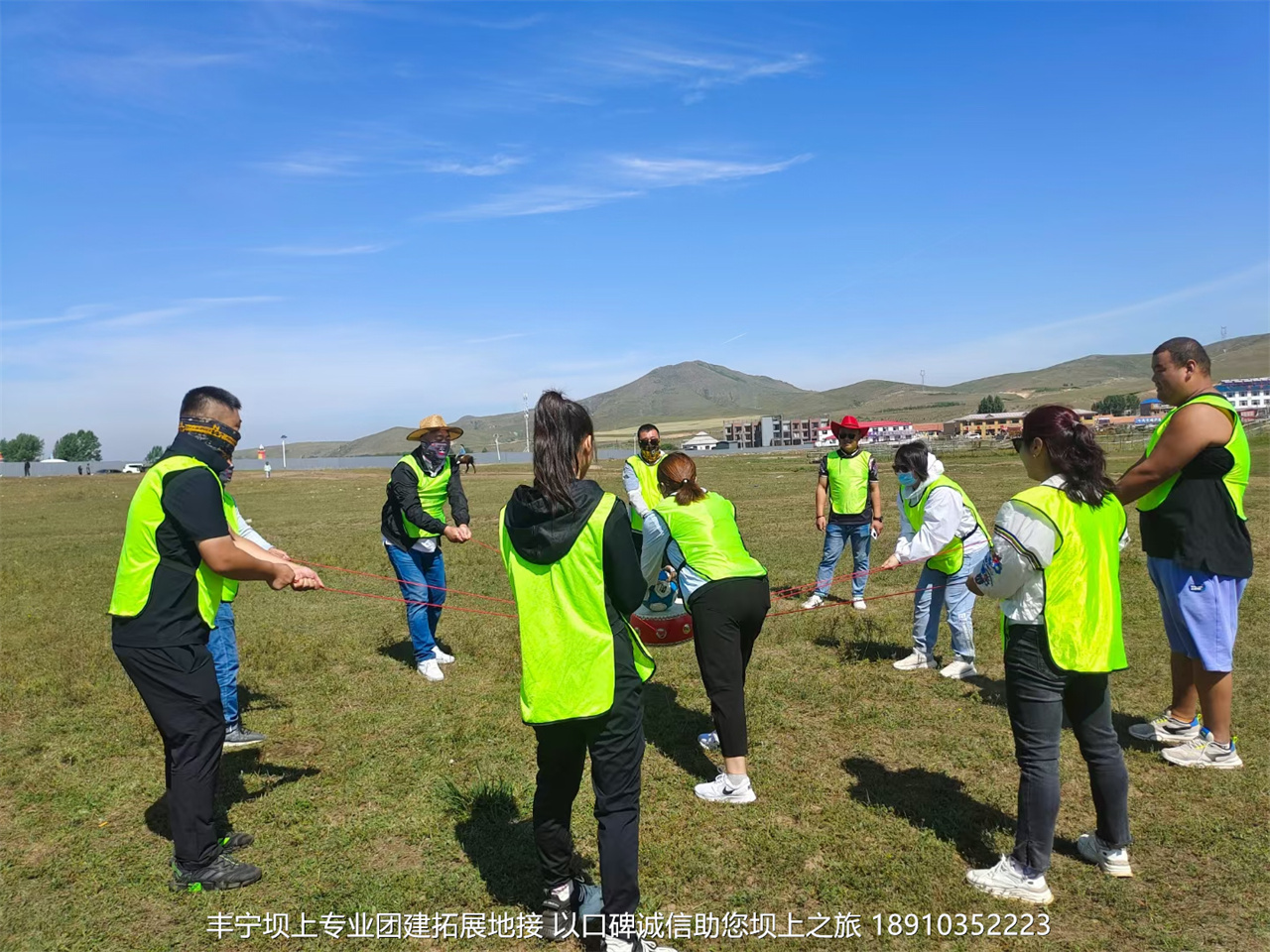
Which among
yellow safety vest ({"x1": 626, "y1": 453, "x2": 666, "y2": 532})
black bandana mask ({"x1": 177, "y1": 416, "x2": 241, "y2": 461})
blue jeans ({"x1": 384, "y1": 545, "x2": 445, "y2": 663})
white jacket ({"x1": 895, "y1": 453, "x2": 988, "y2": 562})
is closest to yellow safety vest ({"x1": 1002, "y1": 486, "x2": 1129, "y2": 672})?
white jacket ({"x1": 895, "y1": 453, "x2": 988, "y2": 562})

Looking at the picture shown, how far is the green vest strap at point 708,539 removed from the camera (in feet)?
15.7

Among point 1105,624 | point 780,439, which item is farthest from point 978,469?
point 780,439

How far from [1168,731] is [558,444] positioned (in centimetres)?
519

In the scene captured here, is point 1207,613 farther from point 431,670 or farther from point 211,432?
point 431,670

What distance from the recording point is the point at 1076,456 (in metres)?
3.67

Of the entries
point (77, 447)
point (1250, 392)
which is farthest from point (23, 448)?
point (1250, 392)

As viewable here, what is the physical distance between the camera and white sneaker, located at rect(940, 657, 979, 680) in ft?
23.3

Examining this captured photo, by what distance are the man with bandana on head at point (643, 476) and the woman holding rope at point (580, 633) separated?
4.44 metres

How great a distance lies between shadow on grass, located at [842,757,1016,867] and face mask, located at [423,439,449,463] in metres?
4.75

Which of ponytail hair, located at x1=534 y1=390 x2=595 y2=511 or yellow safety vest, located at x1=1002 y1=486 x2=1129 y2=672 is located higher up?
ponytail hair, located at x1=534 y1=390 x2=595 y2=511

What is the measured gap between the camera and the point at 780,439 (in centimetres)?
19712

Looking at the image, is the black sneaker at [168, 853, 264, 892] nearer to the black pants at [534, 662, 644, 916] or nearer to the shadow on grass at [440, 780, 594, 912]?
the shadow on grass at [440, 780, 594, 912]

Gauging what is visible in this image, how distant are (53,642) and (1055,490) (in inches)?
428

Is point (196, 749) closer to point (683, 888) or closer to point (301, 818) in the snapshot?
point (301, 818)
